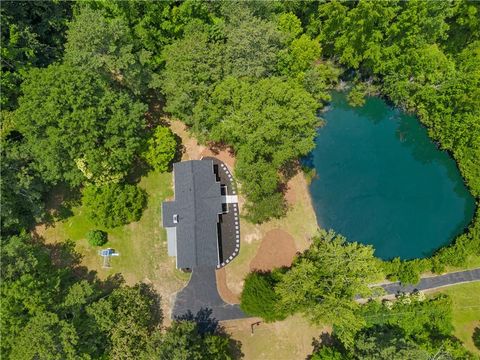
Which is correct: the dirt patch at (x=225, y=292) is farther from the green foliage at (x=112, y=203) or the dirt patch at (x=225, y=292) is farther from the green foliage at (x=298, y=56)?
the green foliage at (x=298, y=56)

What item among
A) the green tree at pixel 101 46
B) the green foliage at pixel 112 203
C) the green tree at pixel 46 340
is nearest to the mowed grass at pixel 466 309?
the green foliage at pixel 112 203

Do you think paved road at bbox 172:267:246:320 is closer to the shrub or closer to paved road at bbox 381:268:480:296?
the shrub

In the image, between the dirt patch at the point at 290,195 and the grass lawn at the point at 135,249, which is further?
the dirt patch at the point at 290,195

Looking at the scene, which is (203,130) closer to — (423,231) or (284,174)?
(284,174)

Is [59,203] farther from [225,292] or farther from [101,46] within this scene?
[225,292]

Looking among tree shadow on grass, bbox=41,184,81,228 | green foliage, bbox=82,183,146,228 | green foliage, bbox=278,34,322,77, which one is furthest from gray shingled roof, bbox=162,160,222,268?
green foliage, bbox=278,34,322,77

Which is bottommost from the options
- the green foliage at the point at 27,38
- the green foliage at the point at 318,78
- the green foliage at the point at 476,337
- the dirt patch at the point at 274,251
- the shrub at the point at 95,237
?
the green foliage at the point at 476,337
